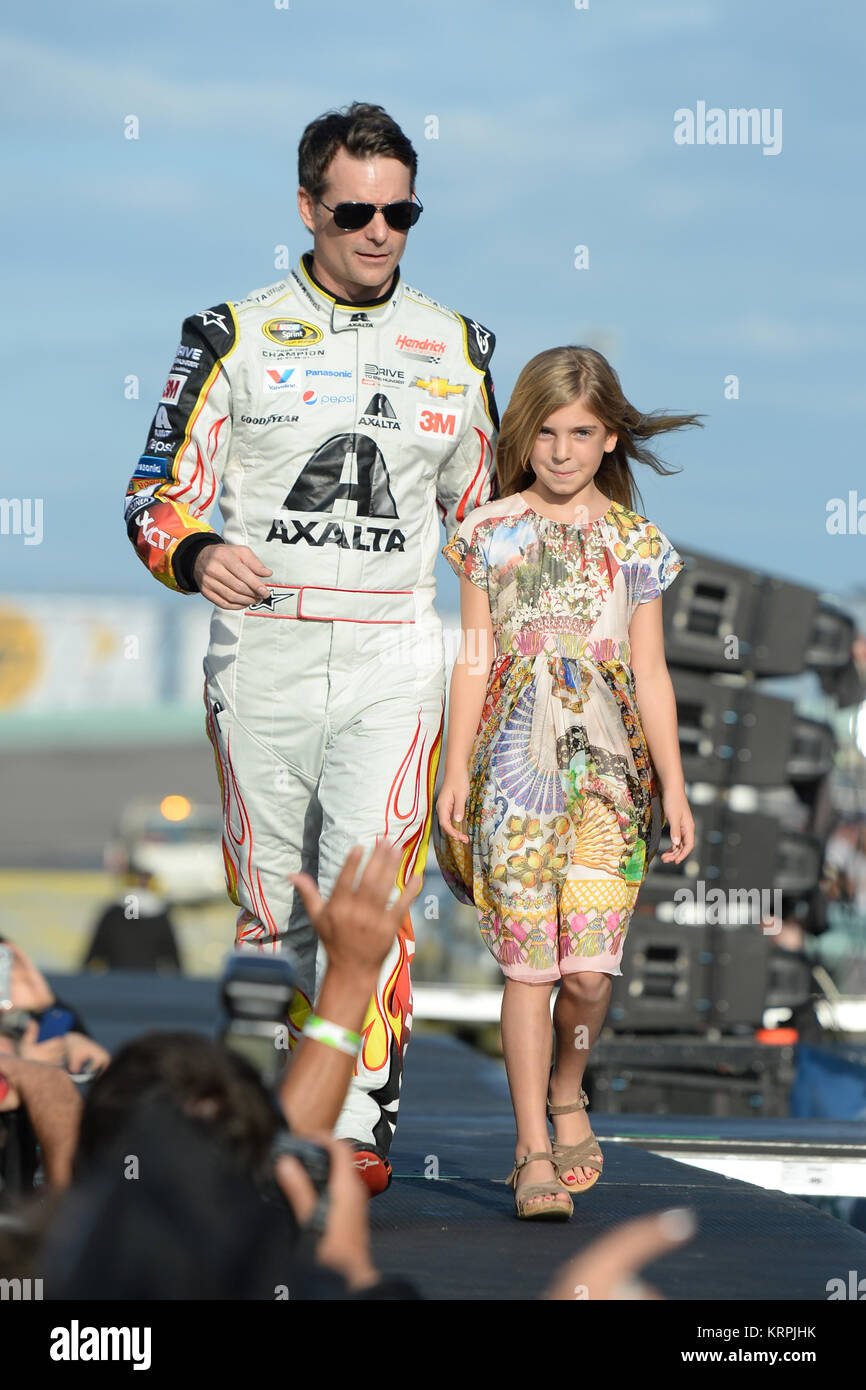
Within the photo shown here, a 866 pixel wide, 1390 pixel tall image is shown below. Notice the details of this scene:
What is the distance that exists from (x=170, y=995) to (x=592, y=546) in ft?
21.3

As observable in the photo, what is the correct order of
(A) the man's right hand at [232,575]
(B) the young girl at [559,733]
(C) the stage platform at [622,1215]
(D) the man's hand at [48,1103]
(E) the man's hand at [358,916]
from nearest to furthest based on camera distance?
(E) the man's hand at [358,916] < (D) the man's hand at [48,1103] < (C) the stage platform at [622,1215] < (A) the man's right hand at [232,575] < (B) the young girl at [559,733]

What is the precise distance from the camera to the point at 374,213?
3529 millimetres

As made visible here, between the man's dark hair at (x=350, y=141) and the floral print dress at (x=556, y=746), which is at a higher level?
the man's dark hair at (x=350, y=141)

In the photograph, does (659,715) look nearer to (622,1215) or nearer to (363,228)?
(622,1215)

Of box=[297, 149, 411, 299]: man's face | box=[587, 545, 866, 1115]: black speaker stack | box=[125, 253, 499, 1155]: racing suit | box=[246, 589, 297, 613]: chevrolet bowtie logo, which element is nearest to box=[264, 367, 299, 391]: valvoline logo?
box=[125, 253, 499, 1155]: racing suit

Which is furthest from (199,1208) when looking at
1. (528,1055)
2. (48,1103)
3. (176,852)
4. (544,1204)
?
(176,852)

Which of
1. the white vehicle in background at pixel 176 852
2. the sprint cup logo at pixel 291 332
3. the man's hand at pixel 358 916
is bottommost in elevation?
the white vehicle in background at pixel 176 852

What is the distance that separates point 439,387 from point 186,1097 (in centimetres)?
221

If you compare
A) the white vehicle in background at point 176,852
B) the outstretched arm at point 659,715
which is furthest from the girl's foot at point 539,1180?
the white vehicle in background at point 176,852

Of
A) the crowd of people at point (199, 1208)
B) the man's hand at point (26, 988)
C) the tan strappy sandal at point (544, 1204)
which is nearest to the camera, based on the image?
the crowd of people at point (199, 1208)

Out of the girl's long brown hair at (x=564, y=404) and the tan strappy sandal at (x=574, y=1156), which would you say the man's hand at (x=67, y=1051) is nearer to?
the tan strappy sandal at (x=574, y=1156)

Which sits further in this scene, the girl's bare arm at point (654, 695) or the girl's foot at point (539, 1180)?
the girl's bare arm at point (654, 695)

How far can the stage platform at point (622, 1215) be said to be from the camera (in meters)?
2.91
